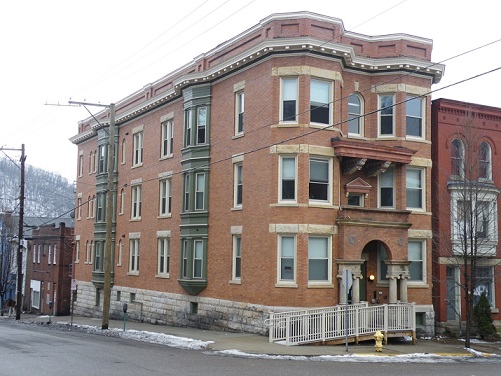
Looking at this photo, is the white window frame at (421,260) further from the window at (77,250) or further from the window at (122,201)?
the window at (77,250)

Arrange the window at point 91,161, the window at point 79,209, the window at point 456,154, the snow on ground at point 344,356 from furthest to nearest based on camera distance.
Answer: the window at point 79,209 → the window at point 91,161 → the window at point 456,154 → the snow on ground at point 344,356

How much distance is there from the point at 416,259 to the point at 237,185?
337 inches

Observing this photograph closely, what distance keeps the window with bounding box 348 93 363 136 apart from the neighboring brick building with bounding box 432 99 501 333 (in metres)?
3.81

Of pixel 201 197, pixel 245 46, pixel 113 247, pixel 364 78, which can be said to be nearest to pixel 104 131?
Answer: pixel 113 247

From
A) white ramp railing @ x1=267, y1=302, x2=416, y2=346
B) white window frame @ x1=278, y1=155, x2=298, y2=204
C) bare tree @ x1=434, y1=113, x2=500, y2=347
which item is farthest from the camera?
bare tree @ x1=434, y1=113, x2=500, y2=347

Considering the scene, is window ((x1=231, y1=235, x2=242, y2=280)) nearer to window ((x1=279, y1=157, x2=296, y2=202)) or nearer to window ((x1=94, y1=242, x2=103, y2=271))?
window ((x1=279, y1=157, x2=296, y2=202))

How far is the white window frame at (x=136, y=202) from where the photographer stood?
37.9m

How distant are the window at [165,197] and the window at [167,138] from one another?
1540 millimetres

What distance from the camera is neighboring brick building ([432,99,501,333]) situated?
27812mm

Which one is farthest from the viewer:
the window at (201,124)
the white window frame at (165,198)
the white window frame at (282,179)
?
the white window frame at (165,198)

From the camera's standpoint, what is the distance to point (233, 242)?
27547 mm

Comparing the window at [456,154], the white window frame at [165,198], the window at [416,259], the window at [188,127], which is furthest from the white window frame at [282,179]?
the white window frame at [165,198]

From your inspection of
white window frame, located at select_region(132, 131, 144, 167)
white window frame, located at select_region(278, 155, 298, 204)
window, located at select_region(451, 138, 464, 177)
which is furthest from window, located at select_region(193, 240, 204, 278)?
→ window, located at select_region(451, 138, 464, 177)

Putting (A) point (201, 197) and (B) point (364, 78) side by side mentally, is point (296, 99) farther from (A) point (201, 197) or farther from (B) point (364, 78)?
(A) point (201, 197)
